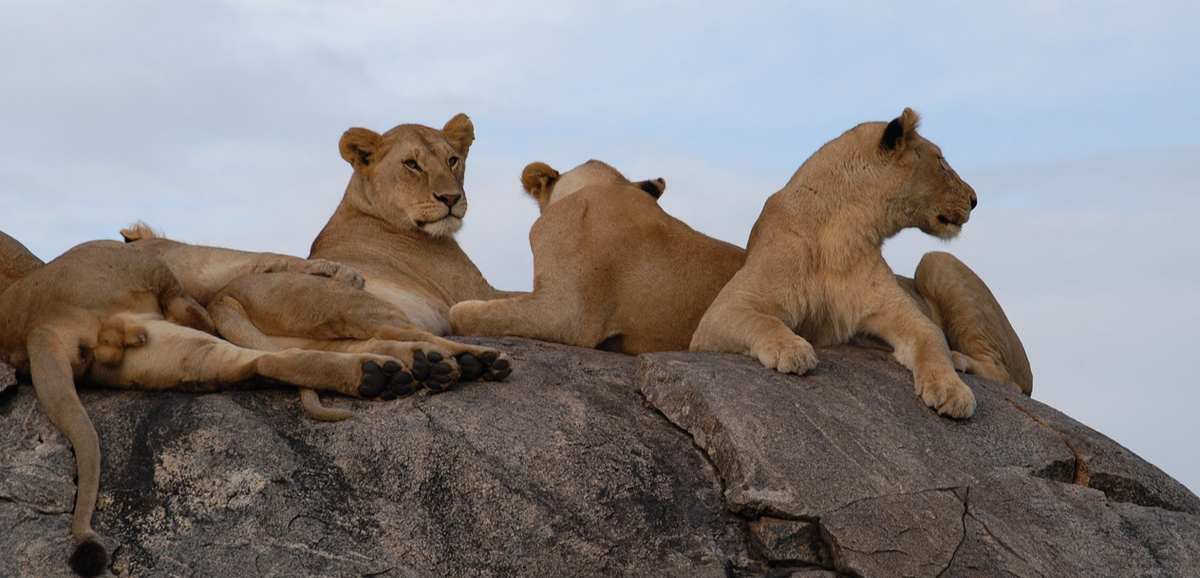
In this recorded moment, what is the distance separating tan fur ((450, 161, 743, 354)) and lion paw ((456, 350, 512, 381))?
45.8 inches

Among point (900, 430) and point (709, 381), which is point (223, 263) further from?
point (900, 430)

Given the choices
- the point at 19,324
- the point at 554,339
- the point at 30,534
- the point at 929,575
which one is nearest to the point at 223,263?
the point at 19,324

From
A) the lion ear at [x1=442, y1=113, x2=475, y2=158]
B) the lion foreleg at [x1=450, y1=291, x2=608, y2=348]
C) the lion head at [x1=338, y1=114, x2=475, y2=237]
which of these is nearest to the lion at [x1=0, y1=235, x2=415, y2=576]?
the lion foreleg at [x1=450, y1=291, x2=608, y2=348]

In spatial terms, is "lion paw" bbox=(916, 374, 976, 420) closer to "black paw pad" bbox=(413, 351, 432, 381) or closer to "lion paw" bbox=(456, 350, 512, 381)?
"lion paw" bbox=(456, 350, 512, 381)

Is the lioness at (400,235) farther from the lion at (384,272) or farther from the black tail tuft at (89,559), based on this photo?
the black tail tuft at (89,559)

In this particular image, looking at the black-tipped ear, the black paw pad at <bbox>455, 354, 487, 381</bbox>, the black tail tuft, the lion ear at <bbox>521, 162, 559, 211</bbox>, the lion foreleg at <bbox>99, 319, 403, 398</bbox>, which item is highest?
the black-tipped ear

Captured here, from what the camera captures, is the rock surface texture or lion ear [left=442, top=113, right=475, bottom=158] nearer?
the rock surface texture

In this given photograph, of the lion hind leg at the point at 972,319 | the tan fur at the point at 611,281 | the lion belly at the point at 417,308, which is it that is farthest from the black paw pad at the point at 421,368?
the lion hind leg at the point at 972,319

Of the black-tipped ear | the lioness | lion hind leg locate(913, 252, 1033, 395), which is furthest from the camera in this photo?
lion hind leg locate(913, 252, 1033, 395)

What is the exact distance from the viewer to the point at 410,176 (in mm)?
6898

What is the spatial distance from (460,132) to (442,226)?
0.59m

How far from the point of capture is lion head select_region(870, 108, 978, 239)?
607 cm

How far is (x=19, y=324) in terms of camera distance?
193 inches

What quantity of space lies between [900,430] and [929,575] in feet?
2.78
